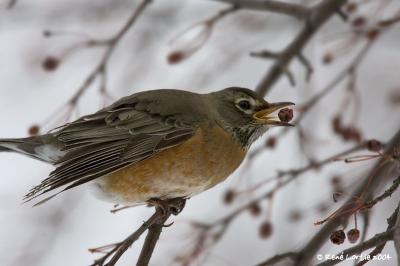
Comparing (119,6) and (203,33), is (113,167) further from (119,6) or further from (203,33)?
(119,6)

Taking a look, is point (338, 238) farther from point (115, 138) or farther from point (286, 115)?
point (115, 138)

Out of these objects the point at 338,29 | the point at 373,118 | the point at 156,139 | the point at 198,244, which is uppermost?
the point at 338,29

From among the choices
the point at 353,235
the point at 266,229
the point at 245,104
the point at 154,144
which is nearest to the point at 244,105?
the point at 245,104

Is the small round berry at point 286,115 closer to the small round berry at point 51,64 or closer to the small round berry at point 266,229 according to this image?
the small round berry at point 266,229

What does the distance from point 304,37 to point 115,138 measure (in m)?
1.55

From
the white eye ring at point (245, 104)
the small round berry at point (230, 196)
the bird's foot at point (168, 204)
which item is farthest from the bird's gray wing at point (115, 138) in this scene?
the small round berry at point (230, 196)

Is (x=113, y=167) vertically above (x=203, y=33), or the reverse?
(x=203, y=33)

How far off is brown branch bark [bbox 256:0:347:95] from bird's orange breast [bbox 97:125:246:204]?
743 mm

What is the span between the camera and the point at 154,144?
412 cm

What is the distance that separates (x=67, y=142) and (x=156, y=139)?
557mm

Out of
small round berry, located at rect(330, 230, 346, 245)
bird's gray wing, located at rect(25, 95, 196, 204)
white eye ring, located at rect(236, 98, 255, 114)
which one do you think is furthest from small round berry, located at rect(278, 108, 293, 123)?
small round berry, located at rect(330, 230, 346, 245)

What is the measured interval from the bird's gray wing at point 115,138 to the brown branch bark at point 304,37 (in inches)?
30.2

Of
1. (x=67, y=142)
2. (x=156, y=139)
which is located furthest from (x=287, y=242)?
(x=67, y=142)

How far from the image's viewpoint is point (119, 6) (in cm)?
596
